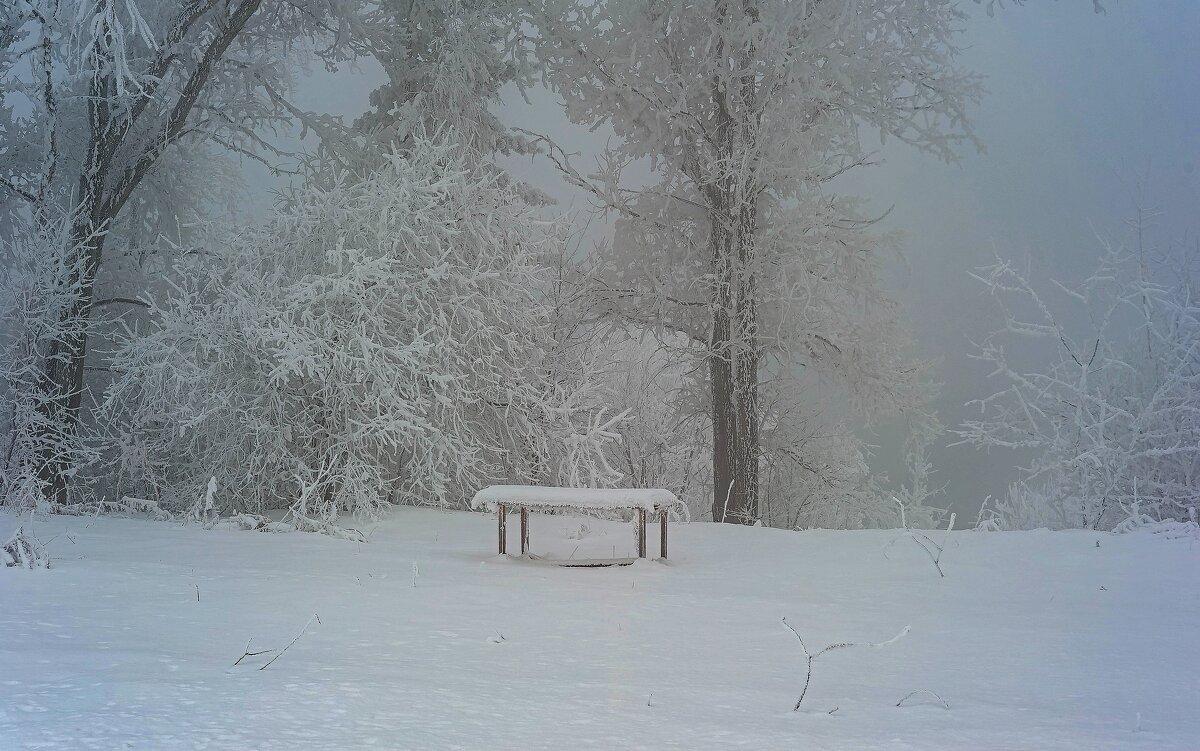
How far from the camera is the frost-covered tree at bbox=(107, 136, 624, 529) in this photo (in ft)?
27.6

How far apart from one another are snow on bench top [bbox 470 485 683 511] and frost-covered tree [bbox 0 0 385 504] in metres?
5.20

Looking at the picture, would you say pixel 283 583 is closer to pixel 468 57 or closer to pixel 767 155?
pixel 767 155

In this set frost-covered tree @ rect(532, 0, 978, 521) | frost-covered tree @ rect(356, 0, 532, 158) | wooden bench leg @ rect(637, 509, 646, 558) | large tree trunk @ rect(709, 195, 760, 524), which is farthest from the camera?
frost-covered tree @ rect(356, 0, 532, 158)

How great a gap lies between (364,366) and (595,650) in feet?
19.5

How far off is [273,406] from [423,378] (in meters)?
1.45

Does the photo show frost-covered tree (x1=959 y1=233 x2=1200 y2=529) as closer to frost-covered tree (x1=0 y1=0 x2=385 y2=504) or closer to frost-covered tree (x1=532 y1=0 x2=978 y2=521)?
frost-covered tree (x1=532 y1=0 x2=978 y2=521)

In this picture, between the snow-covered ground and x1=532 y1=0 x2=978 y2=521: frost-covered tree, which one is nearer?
the snow-covered ground

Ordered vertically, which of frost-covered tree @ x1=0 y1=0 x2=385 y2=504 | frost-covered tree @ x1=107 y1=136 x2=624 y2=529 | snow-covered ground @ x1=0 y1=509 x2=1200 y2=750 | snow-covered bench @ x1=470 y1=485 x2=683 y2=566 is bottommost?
snow-covered ground @ x1=0 y1=509 x2=1200 y2=750

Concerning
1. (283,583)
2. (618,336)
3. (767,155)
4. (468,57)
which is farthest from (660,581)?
(468,57)

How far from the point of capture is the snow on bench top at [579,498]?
18.7 feet

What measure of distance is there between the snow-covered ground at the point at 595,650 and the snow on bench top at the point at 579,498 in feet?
1.34

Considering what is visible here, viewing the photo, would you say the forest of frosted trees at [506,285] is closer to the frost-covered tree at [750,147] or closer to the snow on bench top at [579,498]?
the frost-covered tree at [750,147]

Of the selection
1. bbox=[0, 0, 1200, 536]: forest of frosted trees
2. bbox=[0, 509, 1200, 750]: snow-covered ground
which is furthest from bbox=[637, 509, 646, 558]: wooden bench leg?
bbox=[0, 0, 1200, 536]: forest of frosted trees

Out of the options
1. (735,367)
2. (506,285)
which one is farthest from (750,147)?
(506,285)
